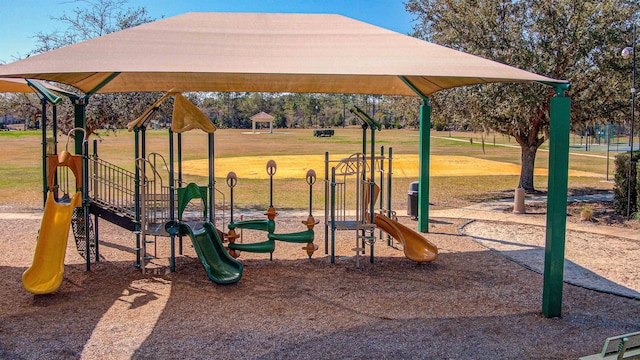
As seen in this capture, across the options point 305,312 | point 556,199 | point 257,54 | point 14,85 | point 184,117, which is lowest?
point 305,312

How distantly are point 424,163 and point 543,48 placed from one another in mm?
5448

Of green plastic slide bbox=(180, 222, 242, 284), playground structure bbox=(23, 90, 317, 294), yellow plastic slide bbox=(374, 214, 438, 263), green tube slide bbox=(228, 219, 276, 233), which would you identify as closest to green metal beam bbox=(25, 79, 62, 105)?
playground structure bbox=(23, 90, 317, 294)

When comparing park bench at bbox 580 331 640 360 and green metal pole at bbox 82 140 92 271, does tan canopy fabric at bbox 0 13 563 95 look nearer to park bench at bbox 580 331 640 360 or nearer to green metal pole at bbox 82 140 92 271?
green metal pole at bbox 82 140 92 271

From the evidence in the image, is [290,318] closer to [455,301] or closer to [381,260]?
[455,301]

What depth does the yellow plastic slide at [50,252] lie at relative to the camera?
296 inches

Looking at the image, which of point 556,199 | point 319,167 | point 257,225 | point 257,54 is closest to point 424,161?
point 257,225

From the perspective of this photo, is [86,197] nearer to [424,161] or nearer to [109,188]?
[109,188]

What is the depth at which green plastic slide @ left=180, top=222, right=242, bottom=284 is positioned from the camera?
8273 millimetres

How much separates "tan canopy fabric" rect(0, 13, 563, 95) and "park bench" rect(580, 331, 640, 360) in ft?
10.3

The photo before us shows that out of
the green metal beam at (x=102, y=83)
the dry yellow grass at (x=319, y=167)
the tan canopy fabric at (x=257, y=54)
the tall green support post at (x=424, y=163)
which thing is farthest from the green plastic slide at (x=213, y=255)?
the dry yellow grass at (x=319, y=167)

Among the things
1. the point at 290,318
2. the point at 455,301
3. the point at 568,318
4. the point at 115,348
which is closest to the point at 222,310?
the point at 290,318

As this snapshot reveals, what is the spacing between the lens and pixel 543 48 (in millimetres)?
14719

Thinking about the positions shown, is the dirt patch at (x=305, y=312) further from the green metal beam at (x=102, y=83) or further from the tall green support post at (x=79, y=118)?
the green metal beam at (x=102, y=83)

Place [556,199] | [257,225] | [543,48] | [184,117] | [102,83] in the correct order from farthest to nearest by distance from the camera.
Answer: [543,48] → [102,83] → [257,225] → [184,117] → [556,199]
